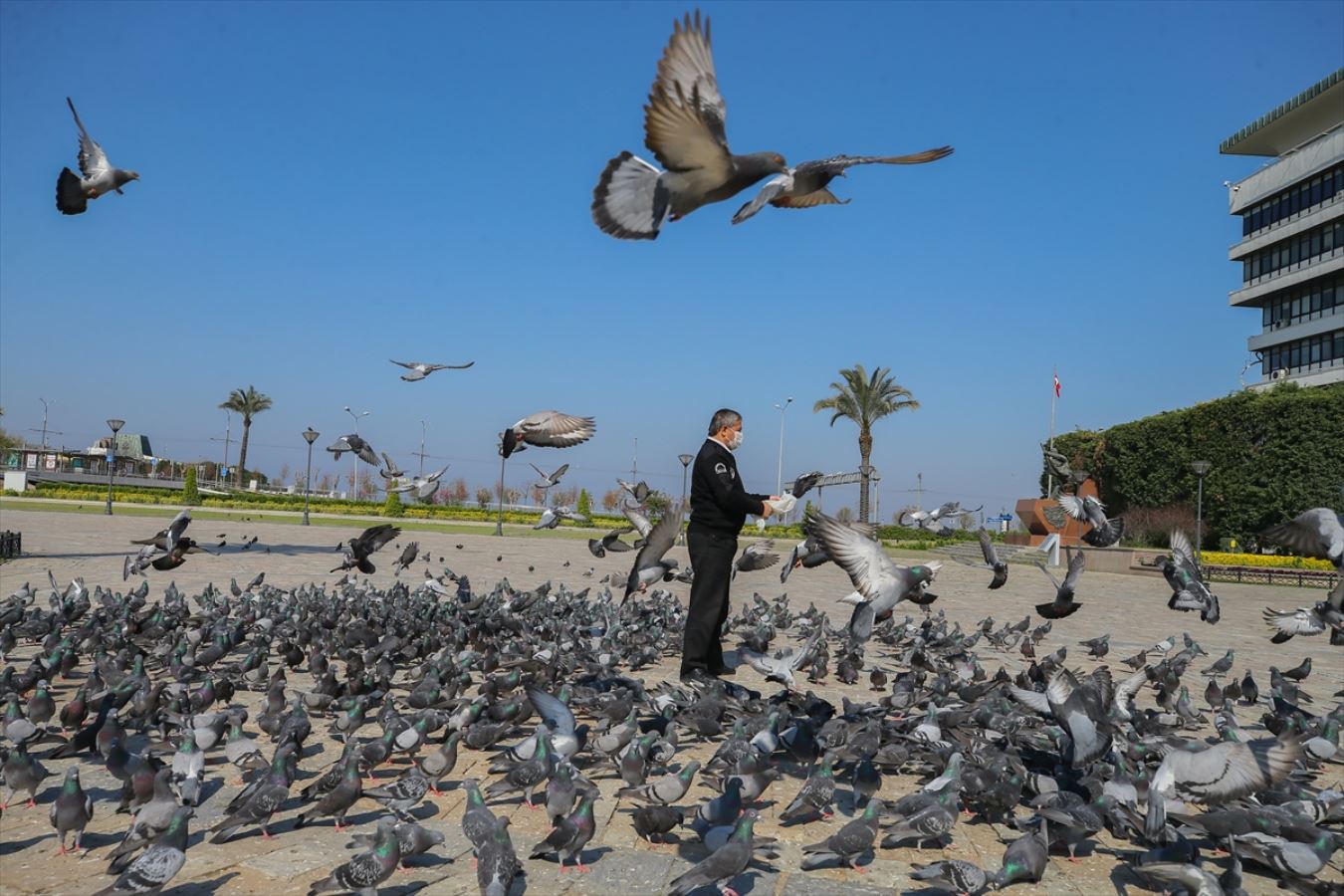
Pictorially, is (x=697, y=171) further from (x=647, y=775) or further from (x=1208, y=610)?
(x=1208, y=610)

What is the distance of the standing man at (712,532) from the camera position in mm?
6785

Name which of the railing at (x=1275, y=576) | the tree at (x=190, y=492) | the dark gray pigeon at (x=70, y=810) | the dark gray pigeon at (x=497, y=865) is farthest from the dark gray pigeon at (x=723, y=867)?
the tree at (x=190, y=492)

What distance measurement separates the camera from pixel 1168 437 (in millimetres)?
42125

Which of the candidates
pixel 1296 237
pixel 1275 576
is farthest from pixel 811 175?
pixel 1296 237

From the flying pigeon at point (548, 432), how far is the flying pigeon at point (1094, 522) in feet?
17.2

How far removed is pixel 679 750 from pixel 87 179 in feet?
29.5

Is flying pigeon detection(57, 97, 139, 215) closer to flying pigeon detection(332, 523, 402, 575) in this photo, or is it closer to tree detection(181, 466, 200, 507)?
flying pigeon detection(332, 523, 402, 575)

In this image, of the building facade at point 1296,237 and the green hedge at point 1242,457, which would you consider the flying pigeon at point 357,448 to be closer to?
the green hedge at point 1242,457

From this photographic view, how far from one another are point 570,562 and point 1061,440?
124 feet

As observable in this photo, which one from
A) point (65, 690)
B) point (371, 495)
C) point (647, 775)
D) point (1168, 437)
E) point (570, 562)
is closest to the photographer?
point (647, 775)

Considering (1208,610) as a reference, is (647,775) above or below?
below

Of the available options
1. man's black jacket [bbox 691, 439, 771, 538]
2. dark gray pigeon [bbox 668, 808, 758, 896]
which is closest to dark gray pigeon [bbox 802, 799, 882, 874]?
dark gray pigeon [bbox 668, 808, 758, 896]

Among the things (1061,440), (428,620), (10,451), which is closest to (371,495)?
(10,451)

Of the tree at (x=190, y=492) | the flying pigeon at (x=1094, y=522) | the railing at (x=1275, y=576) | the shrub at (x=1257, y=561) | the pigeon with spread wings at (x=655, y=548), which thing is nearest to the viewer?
the pigeon with spread wings at (x=655, y=548)
